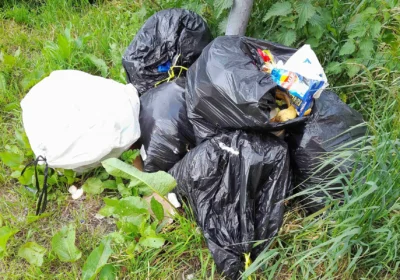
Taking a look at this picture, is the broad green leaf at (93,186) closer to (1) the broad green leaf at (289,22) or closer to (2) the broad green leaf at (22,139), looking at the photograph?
(2) the broad green leaf at (22,139)

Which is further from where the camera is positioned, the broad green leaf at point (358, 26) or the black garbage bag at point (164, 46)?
the black garbage bag at point (164, 46)

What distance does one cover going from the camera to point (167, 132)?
2.18 meters

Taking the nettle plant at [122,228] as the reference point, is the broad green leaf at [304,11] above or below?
above

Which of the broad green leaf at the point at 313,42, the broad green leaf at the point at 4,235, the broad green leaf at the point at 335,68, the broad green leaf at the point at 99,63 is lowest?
the broad green leaf at the point at 4,235

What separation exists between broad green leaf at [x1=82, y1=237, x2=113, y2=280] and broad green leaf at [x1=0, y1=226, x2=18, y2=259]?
0.40 meters

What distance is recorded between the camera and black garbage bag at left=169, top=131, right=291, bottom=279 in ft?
5.84

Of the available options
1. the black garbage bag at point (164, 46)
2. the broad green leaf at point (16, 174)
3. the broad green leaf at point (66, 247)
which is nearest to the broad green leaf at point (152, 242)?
the broad green leaf at point (66, 247)

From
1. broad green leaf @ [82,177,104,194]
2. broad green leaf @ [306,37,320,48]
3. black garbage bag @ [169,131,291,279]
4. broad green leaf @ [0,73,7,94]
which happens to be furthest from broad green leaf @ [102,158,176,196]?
broad green leaf @ [0,73,7,94]

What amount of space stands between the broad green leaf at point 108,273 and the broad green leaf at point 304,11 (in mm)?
1499

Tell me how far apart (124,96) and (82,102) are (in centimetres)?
23

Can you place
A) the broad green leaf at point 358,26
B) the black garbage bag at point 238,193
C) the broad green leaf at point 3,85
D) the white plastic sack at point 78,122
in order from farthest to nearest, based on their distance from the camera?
the broad green leaf at point 3,85, the broad green leaf at point 358,26, the white plastic sack at point 78,122, the black garbage bag at point 238,193

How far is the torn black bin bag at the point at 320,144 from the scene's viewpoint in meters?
1.84

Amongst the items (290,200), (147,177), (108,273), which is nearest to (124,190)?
(147,177)

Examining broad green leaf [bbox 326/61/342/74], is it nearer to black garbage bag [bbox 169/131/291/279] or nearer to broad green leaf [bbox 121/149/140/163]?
black garbage bag [bbox 169/131/291/279]
